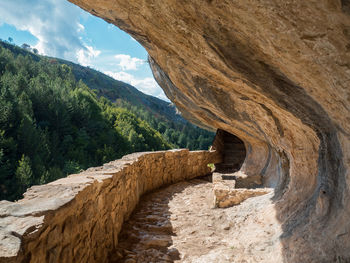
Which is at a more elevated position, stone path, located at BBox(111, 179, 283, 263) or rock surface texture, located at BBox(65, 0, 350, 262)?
rock surface texture, located at BBox(65, 0, 350, 262)

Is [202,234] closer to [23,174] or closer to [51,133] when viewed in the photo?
[23,174]

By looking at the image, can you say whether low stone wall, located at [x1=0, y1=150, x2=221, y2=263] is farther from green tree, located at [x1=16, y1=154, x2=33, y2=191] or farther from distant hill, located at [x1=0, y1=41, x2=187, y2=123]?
distant hill, located at [x1=0, y1=41, x2=187, y2=123]

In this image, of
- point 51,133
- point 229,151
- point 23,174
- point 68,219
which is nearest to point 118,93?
point 51,133

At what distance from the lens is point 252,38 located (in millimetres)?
2205

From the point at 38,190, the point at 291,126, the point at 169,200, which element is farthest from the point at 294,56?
the point at 169,200

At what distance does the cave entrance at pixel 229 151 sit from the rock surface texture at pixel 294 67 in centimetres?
860

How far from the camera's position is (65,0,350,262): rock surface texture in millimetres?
1762

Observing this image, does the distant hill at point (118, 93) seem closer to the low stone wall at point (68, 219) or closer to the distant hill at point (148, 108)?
the distant hill at point (148, 108)

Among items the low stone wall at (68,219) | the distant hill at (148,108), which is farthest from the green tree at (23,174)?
the distant hill at (148,108)

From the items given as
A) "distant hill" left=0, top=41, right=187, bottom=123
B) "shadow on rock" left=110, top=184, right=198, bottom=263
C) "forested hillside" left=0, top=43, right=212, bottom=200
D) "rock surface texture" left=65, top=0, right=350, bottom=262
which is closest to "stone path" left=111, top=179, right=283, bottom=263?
"shadow on rock" left=110, top=184, right=198, bottom=263

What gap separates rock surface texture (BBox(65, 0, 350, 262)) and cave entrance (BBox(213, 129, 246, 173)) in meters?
8.60

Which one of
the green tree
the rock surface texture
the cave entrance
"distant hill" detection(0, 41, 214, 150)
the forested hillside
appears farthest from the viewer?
"distant hill" detection(0, 41, 214, 150)

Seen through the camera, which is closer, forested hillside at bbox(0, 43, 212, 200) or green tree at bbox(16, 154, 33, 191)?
green tree at bbox(16, 154, 33, 191)

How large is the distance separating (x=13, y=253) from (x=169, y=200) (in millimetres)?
4381
